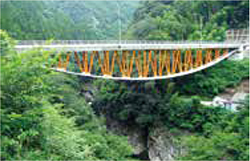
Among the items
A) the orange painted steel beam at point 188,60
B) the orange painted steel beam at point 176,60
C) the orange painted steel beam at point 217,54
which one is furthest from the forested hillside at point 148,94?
the orange painted steel beam at point 176,60

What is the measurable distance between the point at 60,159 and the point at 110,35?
15.7 metres

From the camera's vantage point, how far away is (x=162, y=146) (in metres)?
17.2

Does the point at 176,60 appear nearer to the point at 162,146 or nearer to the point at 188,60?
the point at 188,60

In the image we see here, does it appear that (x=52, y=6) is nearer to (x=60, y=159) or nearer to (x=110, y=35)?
(x=110, y=35)

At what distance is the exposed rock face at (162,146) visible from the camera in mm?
16281

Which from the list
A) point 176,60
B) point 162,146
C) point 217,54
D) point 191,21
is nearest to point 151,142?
point 162,146

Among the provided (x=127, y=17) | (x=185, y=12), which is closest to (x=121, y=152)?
(x=185, y=12)

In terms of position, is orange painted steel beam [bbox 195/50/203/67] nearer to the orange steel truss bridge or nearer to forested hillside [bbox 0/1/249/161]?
the orange steel truss bridge

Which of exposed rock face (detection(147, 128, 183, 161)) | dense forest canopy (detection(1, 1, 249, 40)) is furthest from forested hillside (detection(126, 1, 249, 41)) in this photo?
exposed rock face (detection(147, 128, 183, 161))

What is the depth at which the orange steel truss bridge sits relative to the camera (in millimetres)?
12391

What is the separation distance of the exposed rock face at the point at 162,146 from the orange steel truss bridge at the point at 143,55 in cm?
333

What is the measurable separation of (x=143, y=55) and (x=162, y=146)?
16.5 feet

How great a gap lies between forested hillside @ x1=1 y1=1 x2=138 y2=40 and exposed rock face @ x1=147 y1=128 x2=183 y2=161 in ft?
22.2

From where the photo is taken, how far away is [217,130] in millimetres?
15508
